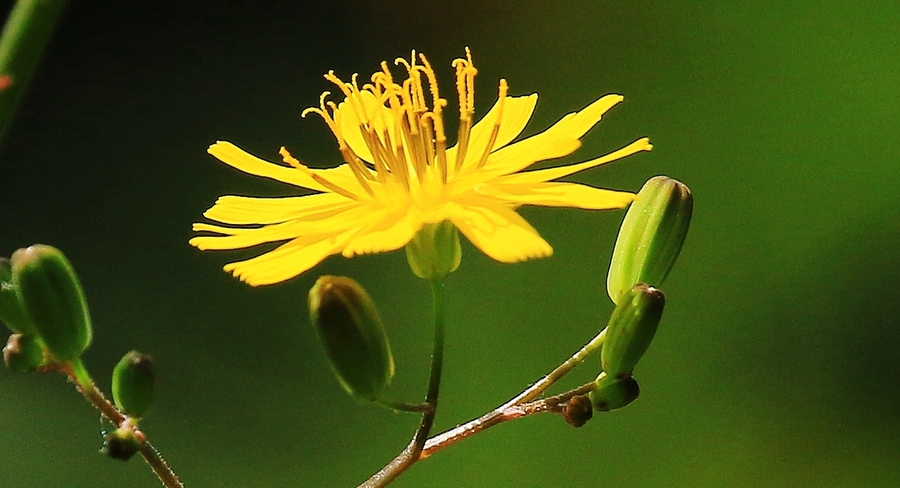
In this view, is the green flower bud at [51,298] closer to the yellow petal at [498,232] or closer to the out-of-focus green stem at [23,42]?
the out-of-focus green stem at [23,42]

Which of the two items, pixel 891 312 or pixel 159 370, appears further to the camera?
pixel 159 370

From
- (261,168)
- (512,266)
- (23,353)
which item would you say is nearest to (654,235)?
(261,168)

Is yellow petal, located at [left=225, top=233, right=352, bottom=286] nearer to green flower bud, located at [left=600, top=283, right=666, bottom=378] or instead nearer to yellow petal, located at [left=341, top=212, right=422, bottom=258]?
yellow petal, located at [left=341, top=212, right=422, bottom=258]

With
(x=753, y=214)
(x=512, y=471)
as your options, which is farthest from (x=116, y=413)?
(x=753, y=214)

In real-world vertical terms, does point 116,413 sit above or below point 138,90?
below

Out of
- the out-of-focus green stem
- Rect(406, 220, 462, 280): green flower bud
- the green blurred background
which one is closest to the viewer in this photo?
the out-of-focus green stem

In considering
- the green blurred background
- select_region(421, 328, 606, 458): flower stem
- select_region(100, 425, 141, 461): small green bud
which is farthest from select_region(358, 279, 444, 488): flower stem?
the green blurred background

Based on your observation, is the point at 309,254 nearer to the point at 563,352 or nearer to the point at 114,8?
the point at 563,352
